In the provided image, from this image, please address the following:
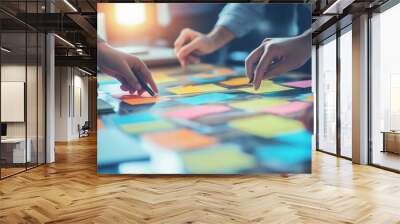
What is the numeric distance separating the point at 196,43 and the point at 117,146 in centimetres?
214

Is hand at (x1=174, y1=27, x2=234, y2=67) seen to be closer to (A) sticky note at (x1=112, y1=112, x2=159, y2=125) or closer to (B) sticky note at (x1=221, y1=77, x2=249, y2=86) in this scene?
(B) sticky note at (x1=221, y1=77, x2=249, y2=86)

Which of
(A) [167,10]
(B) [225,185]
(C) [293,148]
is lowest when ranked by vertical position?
(B) [225,185]

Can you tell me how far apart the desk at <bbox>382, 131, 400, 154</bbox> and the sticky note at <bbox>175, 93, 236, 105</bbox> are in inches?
Answer: 128

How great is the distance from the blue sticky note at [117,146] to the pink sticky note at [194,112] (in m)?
0.75

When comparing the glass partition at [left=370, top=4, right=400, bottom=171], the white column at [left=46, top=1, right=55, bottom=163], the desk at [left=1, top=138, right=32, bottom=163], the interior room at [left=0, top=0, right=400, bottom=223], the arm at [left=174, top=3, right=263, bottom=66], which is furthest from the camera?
the white column at [left=46, top=1, right=55, bottom=163]

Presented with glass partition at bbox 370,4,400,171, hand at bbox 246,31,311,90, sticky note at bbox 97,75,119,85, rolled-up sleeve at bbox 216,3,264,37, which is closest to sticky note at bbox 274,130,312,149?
hand at bbox 246,31,311,90

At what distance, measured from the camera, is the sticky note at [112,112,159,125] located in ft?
20.2

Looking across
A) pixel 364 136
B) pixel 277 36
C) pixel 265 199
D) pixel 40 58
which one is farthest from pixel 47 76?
pixel 364 136

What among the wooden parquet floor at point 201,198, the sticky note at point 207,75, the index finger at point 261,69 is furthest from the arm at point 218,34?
the wooden parquet floor at point 201,198

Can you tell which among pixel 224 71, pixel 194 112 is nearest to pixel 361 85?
pixel 224 71

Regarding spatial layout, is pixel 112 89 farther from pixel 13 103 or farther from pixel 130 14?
pixel 13 103

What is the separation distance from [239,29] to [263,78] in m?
0.91

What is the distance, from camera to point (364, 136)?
7859 millimetres

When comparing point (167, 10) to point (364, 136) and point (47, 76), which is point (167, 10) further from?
point (364, 136)
